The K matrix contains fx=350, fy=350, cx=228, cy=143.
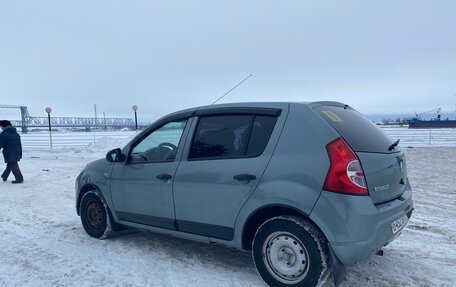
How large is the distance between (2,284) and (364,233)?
3493mm

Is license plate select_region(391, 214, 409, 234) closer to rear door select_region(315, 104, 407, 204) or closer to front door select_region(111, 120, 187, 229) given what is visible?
rear door select_region(315, 104, 407, 204)

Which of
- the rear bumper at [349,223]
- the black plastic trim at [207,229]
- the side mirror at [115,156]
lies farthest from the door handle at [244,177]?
the side mirror at [115,156]

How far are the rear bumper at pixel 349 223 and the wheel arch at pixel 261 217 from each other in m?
0.14

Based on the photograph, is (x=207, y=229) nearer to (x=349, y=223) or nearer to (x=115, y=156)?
(x=349, y=223)

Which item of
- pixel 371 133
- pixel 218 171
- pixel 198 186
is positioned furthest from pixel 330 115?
pixel 198 186

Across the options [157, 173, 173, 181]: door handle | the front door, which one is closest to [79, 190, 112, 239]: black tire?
the front door

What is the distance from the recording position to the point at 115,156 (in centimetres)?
464

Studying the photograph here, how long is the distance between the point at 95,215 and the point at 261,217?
2690mm

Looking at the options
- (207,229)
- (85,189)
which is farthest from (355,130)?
(85,189)

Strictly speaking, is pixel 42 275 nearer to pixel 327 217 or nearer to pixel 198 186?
pixel 198 186

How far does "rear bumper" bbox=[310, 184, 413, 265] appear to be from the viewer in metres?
2.91

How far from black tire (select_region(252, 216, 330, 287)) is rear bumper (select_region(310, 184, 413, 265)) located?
0.46ft

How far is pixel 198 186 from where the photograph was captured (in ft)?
12.2

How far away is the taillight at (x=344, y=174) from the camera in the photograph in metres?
2.93
